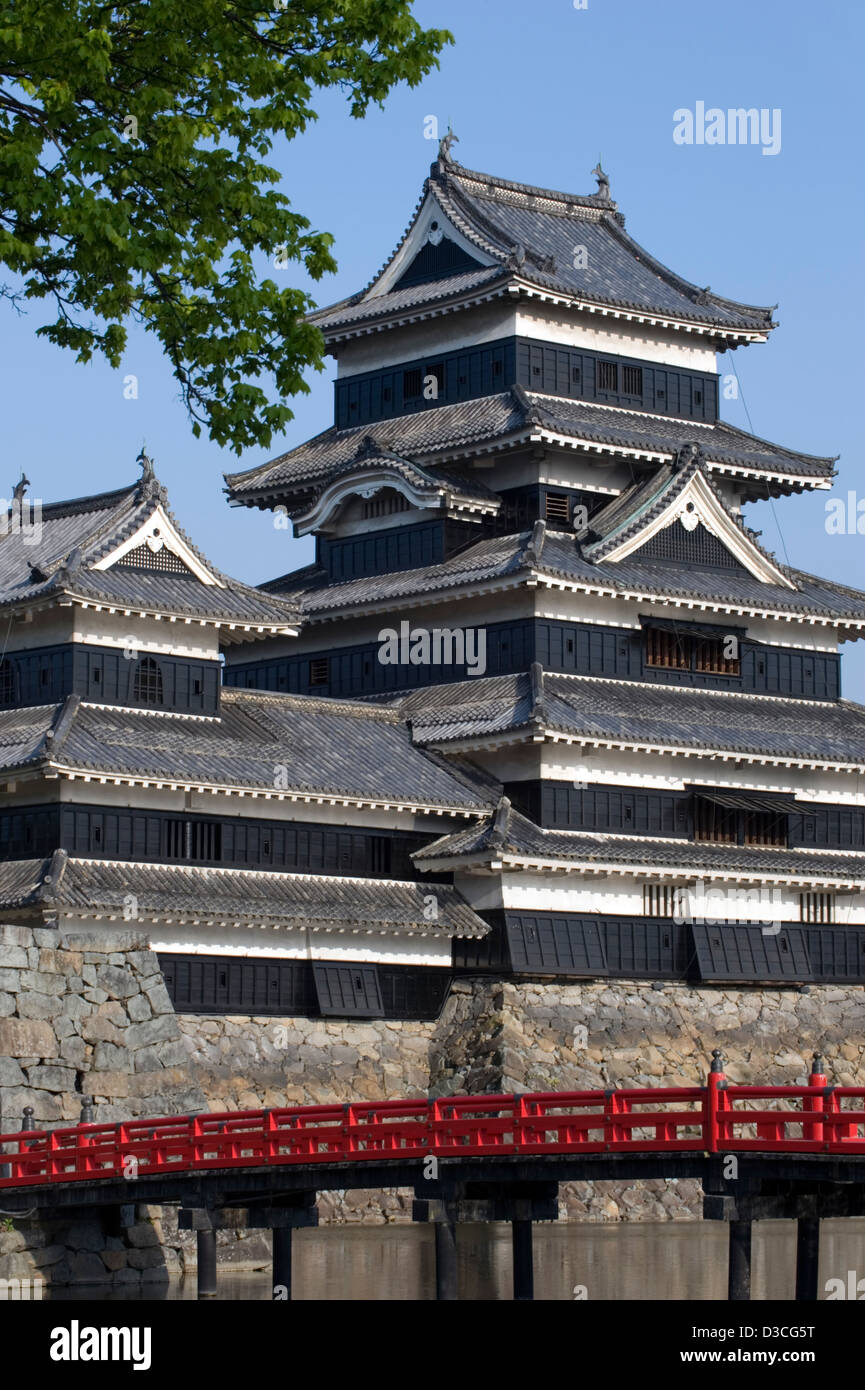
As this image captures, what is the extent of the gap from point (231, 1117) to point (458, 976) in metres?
16.0

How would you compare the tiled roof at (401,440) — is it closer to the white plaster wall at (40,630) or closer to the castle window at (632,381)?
the castle window at (632,381)

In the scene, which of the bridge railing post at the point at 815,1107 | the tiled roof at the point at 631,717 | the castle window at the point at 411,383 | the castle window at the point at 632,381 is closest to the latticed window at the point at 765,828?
the tiled roof at the point at 631,717

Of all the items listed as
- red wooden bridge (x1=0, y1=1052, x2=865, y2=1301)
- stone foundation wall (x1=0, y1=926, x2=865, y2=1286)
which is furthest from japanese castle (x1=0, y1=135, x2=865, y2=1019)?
red wooden bridge (x1=0, y1=1052, x2=865, y2=1301)

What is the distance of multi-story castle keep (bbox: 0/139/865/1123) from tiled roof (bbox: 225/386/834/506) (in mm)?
117

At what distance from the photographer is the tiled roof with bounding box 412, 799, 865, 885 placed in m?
49.3

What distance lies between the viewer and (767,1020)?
53.4m

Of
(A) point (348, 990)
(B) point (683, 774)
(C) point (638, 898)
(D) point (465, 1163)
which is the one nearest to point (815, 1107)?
(D) point (465, 1163)

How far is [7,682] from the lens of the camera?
4866 centimetres

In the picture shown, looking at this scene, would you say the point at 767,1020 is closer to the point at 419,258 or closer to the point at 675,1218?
the point at 675,1218

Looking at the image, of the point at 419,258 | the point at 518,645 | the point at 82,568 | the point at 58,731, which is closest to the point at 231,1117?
the point at 58,731

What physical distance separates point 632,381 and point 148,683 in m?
16.8

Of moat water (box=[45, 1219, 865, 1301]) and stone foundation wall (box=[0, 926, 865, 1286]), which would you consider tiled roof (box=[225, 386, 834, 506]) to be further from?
moat water (box=[45, 1219, 865, 1301])

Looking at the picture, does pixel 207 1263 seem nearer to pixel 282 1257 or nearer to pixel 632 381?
pixel 282 1257

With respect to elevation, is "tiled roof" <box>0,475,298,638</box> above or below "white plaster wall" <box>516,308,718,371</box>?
below
